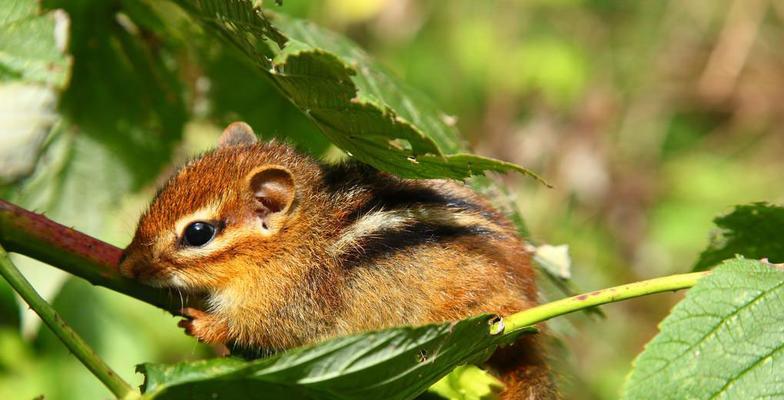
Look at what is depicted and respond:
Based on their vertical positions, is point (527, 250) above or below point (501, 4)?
below

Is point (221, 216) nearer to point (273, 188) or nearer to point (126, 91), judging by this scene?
point (273, 188)

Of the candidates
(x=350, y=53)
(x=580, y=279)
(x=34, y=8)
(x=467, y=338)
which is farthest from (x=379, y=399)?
(x=580, y=279)

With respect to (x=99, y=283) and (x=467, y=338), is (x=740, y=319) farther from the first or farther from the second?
(x=99, y=283)

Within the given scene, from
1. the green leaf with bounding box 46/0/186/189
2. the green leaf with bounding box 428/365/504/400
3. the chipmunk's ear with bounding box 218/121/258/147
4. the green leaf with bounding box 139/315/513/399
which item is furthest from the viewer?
the green leaf with bounding box 46/0/186/189

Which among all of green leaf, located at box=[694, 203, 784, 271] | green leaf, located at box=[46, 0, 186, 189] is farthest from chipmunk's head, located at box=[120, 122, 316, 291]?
green leaf, located at box=[694, 203, 784, 271]

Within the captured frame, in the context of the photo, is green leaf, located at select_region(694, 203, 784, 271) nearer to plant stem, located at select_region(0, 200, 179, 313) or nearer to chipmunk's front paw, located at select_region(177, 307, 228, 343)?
chipmunk's front paw, located at select_region(177, 307, 228, 343)
